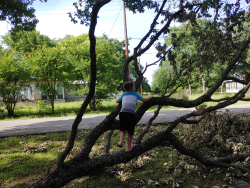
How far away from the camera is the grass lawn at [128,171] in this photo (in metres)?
4.24

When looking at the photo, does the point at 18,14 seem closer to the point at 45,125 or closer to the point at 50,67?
the point at 45,125

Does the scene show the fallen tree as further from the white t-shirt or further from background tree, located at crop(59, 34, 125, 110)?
background tree, located at crop(59, 34, 125, 110)

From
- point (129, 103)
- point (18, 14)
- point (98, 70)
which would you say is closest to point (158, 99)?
point (129, 103)

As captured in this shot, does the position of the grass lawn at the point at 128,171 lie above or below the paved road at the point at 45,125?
below

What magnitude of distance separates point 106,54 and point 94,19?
44.9 ft

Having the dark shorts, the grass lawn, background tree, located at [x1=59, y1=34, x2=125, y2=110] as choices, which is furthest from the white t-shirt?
background tree, located at [x1=59, y1=34, x2=125, y2=110]

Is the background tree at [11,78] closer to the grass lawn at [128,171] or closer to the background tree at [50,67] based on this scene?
the background tree at [50,67]

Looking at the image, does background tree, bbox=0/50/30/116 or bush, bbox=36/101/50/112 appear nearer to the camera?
background tree, bbox=0/50/30/116

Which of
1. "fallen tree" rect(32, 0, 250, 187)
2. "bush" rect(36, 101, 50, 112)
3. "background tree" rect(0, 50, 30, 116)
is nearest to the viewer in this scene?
"fallen tree" rect(32, 0, 250, 187)

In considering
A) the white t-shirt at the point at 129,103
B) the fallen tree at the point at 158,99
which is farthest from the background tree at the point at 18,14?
the white t-shirt at the point at 129,103

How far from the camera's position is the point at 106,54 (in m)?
16.4

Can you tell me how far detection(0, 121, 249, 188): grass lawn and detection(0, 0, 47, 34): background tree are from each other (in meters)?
5.26

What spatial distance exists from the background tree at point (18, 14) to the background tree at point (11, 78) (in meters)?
8.01

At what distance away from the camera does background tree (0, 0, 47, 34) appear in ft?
24.2
